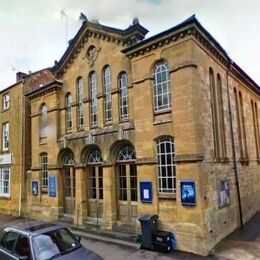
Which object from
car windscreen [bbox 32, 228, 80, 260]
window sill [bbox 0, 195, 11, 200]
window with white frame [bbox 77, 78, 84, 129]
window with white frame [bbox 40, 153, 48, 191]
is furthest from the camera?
window sill [bbox 0, 195, 11, 200]

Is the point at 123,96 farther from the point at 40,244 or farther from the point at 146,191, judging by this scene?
the point at 40,244

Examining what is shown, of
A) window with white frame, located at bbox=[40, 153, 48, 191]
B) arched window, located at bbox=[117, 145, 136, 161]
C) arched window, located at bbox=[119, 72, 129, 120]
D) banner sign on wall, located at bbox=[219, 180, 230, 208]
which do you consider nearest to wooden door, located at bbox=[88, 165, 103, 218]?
arched window, located at bbox=[117, 145, 136, 161]

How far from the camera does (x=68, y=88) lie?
16.7 meters

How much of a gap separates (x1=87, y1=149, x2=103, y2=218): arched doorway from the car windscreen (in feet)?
21.9

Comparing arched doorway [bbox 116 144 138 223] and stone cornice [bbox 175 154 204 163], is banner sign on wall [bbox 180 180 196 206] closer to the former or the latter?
stone cornice [bbox 175 154 204 163]

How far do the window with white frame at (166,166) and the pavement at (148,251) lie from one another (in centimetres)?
241

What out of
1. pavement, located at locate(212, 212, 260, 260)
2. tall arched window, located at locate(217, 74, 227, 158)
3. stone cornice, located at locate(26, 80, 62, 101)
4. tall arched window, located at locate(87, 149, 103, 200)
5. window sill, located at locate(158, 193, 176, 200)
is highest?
stone cornice, located at locate(26, 80, 62, 101)

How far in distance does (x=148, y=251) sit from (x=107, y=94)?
771 cm

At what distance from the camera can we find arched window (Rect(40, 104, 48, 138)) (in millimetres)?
17766

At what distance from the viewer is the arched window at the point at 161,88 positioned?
1181 cm

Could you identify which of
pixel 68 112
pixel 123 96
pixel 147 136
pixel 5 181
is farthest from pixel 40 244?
pixel 5 181

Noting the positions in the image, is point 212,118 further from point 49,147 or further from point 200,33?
point 49,147

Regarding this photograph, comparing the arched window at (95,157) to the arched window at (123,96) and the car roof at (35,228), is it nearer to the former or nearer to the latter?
the arched window at (123,96)

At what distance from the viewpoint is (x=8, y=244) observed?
300 inches
